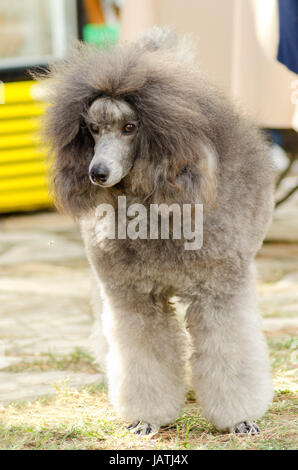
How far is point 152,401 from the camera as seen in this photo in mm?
2492

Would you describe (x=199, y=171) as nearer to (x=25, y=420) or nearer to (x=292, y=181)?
(x=25, y=420)

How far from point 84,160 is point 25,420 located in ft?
3.24

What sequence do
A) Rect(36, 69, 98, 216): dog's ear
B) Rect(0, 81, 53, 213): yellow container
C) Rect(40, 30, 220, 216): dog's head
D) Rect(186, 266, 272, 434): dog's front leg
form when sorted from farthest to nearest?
Rect(0, 81, 53, 213): yellow container
Rect(186, 266, 272, 434): dog's front leg
Rect(36, 69, 98, 216): dog's ear
Rect(40, 30, 220, 216): dog's head

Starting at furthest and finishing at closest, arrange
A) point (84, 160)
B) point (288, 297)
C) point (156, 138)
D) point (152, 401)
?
point (288, 297) < point (152, 401) < point (84, 160) < point (156, 138)

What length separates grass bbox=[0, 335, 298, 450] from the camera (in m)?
2.41

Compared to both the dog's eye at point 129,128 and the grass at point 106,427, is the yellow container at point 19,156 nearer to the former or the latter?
the grass at point 106,427

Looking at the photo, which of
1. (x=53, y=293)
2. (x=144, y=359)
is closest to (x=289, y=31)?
(x=144, y=359)

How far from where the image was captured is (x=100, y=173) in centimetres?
215

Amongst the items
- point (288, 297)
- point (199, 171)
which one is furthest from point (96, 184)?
point (288, 297)

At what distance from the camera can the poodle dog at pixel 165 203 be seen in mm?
2176

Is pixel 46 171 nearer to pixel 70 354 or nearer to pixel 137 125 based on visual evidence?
pixel 137 125

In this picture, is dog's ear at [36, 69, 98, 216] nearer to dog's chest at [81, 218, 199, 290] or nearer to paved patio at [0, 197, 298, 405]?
dog's chest at [81, 218, 199, 290]

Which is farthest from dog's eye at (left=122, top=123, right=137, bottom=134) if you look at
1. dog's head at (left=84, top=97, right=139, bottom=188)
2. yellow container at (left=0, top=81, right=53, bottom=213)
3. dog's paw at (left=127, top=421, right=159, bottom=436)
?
yellow container at (left=0, top=81, right=53, bottom=213)

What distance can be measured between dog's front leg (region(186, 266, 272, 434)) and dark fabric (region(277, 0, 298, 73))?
1.25 metres
